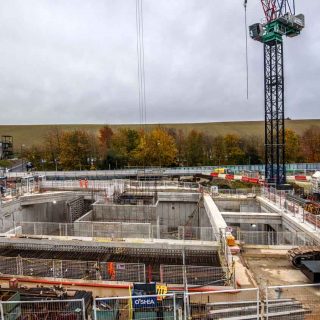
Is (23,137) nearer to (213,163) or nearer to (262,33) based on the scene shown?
(213,163)

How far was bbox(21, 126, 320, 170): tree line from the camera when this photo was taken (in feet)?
238

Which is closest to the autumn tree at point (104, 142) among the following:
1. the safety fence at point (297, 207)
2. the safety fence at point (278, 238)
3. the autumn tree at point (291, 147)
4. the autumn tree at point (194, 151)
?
the autumn tree at point (194, 151)

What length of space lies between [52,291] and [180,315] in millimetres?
5841

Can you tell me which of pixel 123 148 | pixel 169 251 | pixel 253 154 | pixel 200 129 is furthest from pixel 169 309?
pixel 200 129

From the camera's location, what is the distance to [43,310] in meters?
10.8

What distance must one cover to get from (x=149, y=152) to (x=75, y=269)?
56.5 metres

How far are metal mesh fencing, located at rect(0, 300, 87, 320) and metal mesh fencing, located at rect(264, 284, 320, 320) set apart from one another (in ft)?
19.2

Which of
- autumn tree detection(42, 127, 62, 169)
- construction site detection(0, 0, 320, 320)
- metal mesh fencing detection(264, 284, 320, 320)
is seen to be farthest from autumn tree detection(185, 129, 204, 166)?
metal mesh fencing detection(264, 284, 320, 320)

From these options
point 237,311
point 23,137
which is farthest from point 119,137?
point 23,137

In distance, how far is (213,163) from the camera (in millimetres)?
80375

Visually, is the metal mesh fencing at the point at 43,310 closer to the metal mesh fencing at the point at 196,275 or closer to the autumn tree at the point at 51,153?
the metal mesh fencing at the point at 196,275

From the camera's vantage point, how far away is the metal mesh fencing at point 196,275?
1397 cm

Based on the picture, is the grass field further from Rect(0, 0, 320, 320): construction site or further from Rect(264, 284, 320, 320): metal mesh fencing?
Rect(264, 284, 320, 320): metal mesh fencing

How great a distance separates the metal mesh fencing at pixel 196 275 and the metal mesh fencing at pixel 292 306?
8.68 feet
